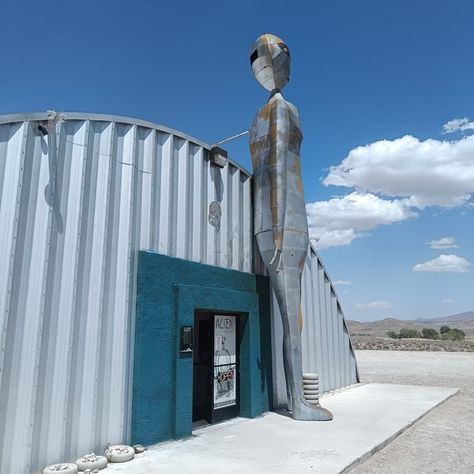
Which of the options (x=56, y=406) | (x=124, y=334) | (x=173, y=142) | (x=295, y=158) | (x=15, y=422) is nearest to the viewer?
(x=15, y=422)

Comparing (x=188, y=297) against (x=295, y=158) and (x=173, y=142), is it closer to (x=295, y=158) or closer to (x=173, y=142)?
(x=173, y=142)

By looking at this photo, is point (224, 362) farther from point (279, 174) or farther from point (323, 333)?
point (323, 333)

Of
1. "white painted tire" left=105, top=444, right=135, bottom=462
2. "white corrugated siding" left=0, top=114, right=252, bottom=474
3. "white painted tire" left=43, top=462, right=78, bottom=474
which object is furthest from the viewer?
"white painted tire" left=105, top=444, right=135, bottom=462

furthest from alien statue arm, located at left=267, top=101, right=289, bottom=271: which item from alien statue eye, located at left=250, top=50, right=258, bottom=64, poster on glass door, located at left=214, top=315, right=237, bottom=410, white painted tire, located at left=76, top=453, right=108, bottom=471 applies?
white painted tire, located at left=76, top=453, right=108, bottom=471

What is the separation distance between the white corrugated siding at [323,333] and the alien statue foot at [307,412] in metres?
3.00

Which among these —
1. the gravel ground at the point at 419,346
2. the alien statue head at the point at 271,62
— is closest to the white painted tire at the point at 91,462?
the alien statue head at the point at 271,62

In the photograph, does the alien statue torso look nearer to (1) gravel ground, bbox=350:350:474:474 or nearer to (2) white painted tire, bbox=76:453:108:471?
(1) gravel ground, bbox=350:350:474:474

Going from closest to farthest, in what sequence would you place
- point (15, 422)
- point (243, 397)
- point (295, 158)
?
point (15, 422)
point (243, 397)
point (295, 158)

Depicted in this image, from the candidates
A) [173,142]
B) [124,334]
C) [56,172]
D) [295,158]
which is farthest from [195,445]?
[295,158]

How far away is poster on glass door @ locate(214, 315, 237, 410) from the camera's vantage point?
8.70 meters

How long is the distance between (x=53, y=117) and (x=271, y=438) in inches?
241

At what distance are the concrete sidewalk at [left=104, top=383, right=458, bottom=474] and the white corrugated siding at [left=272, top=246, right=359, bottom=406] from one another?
2135 millimetres

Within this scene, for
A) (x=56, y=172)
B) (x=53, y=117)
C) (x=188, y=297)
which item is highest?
(x=53, y=117)

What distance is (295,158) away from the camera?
967 cm
